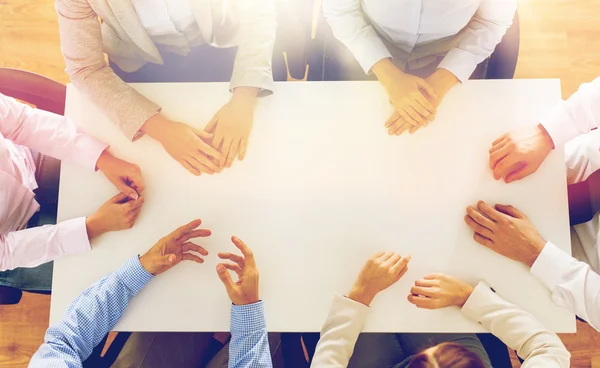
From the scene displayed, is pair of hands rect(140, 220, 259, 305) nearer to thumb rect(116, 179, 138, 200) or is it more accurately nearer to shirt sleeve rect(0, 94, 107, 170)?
thumb rect(116, 179, 138, 200)

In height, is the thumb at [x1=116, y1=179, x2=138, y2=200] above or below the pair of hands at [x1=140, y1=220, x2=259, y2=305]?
above

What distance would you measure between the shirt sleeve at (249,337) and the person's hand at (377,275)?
0.68 ft

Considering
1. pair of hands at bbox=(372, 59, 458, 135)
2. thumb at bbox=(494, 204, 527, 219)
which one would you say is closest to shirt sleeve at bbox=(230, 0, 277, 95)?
pair of hands at bbox=(372, 59, 458, 135)

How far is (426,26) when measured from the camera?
117cm

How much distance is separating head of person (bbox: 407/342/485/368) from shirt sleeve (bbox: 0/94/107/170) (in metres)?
0.87

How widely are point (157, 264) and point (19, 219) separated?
1.58 feet

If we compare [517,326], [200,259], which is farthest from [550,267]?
[200,259]

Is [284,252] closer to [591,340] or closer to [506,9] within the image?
[506,9]

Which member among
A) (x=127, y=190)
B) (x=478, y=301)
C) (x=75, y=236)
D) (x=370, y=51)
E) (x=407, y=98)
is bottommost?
(x=478, y=301)

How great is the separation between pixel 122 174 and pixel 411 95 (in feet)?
2.30

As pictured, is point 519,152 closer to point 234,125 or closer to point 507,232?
point 507,232

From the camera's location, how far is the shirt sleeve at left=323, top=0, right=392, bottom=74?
1.21 meters

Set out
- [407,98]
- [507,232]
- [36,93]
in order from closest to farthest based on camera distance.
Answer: [507,232] < [407,98] < [36,93]

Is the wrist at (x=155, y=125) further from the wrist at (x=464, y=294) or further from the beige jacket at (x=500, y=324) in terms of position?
the wrist at (x=464, y=294)
